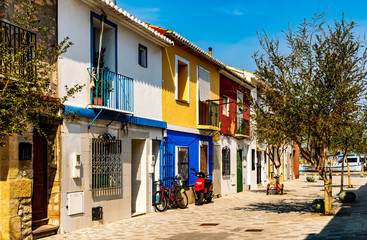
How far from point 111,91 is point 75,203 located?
3173 millimetres

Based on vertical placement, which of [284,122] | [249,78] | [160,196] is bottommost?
[160,196]

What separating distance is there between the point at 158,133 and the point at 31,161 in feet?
22.4

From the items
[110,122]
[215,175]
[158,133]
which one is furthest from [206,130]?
[110,122]

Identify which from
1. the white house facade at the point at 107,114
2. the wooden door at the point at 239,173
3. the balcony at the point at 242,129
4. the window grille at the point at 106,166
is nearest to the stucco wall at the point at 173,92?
the white house facade at the point at 107,114

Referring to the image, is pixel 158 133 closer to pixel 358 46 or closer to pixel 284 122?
pixel 284 122

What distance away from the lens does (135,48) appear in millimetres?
14539

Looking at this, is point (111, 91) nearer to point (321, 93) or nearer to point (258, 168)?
point (321, 93)

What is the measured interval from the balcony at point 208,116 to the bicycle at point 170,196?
3842 millimetres

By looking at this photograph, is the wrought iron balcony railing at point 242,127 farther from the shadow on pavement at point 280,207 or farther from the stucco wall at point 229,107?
the shadow on pavement at point 280,207

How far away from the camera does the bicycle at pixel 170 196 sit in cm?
1556

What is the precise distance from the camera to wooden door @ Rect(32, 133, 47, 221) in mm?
10273

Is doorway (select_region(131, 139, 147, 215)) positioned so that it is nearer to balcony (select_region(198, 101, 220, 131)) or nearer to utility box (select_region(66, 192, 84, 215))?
utility box (select_region(66, 192, 84, 215))

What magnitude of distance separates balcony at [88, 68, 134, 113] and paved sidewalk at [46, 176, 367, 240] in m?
3.18

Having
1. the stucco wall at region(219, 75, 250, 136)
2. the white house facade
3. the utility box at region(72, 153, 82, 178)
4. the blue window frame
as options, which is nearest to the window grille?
the white house facade
